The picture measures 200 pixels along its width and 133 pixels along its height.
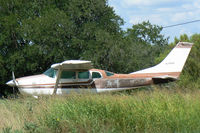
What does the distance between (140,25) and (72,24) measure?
3323cm

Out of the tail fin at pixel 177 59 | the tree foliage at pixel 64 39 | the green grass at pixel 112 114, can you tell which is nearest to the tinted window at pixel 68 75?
the tail fin at pixel 177 59

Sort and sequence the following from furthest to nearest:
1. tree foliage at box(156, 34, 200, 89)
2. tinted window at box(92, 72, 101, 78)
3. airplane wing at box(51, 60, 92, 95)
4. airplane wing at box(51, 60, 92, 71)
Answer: tree foliage at box(156, 34, 200, 89)
tinted window at box(92, 72, 101, 78)
airplane wing at box(51, 60, 92, 95)
airplane wing at box(51, 60, 92, 71)

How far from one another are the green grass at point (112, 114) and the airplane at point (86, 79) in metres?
5.29

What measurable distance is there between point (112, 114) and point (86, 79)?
699 cm

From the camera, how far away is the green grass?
6293 mm

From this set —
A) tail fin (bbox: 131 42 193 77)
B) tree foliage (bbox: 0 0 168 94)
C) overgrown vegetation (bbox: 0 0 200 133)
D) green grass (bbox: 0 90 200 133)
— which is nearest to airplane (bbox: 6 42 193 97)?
tail fin (bbox: 131 42 193 77)

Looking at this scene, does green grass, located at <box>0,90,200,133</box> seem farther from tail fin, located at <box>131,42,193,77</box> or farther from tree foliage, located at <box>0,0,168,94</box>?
tree foliage, located at <box>0,0,168,94</box>

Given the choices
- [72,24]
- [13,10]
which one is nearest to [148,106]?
[72,24]

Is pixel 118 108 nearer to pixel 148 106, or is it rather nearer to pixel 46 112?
pixel 148 106

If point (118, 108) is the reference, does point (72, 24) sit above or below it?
above

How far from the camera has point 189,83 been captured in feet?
48.0

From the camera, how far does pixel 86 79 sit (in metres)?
13.6

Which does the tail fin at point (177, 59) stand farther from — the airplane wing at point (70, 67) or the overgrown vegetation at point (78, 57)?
the airplane wing at point (70, 67)

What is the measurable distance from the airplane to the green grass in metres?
5.29
